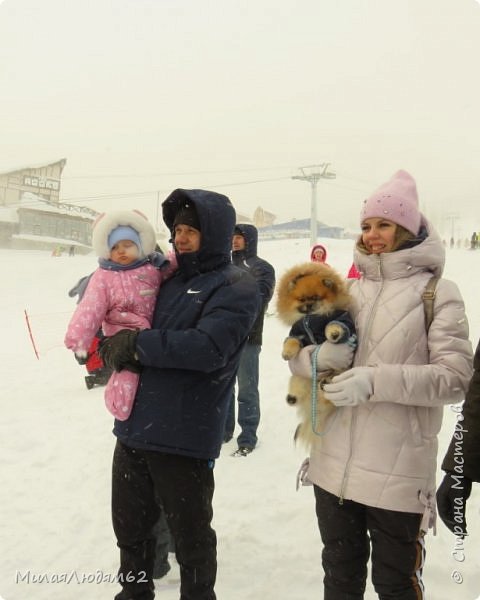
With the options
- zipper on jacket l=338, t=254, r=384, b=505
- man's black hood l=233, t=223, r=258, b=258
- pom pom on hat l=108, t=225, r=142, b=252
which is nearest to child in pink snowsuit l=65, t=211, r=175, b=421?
pom pom on hat l=108, t=225, r=142, b=252

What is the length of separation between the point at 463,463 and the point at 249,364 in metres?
3.07

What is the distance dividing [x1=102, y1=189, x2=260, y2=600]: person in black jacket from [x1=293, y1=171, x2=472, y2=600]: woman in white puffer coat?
52cm

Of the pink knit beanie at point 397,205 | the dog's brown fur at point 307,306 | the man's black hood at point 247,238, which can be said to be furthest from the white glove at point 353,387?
the man's black hood at point 247,238

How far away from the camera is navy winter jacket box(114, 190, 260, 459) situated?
82.0 inches

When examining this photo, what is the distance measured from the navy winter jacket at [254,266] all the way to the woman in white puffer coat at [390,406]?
2.33m

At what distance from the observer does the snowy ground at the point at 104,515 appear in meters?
2.71

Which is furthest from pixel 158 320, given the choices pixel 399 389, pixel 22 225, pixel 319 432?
pixel 22 225

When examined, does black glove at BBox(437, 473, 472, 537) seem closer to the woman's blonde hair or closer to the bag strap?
the bag strap

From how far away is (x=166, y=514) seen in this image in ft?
7.18

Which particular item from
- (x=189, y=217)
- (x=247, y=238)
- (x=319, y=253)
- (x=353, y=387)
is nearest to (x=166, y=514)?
(x=353, y=387)

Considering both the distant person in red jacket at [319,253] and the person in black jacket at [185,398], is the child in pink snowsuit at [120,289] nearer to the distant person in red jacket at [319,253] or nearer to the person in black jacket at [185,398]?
the person in black jacket at [185,398]

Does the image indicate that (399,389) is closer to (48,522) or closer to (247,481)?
(247,481)

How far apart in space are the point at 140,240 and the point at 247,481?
8.24ft

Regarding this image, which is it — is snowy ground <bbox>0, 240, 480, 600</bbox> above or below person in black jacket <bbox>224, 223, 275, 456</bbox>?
below
